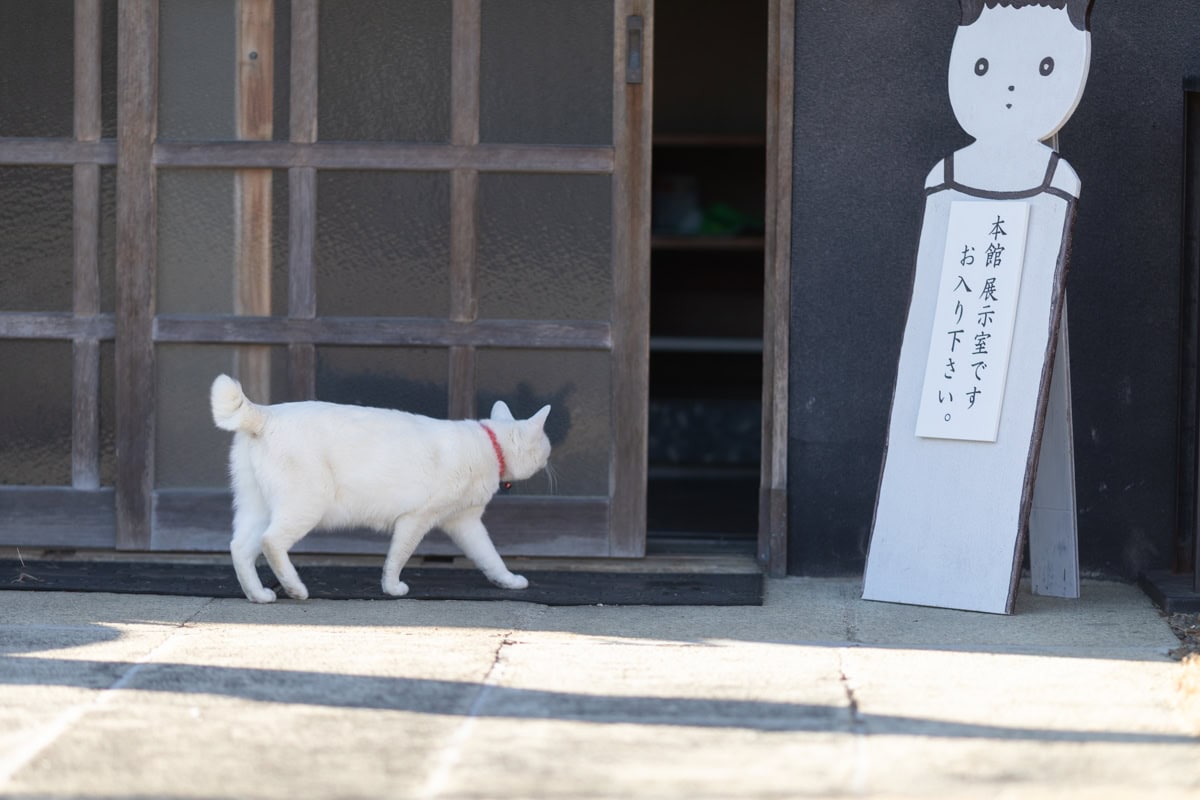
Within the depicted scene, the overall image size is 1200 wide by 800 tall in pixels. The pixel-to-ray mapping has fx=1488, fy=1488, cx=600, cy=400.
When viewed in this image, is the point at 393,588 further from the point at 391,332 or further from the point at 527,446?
the point at 391,332

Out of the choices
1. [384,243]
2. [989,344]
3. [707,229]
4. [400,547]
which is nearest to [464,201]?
[384,243]

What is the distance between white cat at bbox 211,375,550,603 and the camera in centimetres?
460

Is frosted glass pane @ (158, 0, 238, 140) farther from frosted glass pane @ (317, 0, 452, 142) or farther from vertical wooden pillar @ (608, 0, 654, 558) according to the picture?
vertical wooden pillar @ (608, 0, 654, 558)

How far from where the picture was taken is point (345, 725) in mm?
3328

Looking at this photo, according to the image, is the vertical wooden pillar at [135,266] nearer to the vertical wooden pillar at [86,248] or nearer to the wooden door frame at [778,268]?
the vertical wooden pillar at [86,248]

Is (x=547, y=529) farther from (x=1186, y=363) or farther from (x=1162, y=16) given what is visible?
(x=1162, y=16)

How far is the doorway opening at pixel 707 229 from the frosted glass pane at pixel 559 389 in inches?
135

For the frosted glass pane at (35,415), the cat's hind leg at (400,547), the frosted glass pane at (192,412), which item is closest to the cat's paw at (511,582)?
the cat's hind leg at (400,547)

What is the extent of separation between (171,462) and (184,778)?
2.59 metres

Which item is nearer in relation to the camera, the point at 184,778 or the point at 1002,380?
the point at 184,778

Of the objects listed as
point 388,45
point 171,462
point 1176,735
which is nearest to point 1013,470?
point 1176,735

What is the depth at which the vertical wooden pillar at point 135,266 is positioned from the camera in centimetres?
525

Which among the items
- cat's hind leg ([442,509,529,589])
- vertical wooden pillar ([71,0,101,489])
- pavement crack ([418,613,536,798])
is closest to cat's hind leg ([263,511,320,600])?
cat's hind leg ([442,509,529,589])

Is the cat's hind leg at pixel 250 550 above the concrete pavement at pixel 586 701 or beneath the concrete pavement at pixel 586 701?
above
